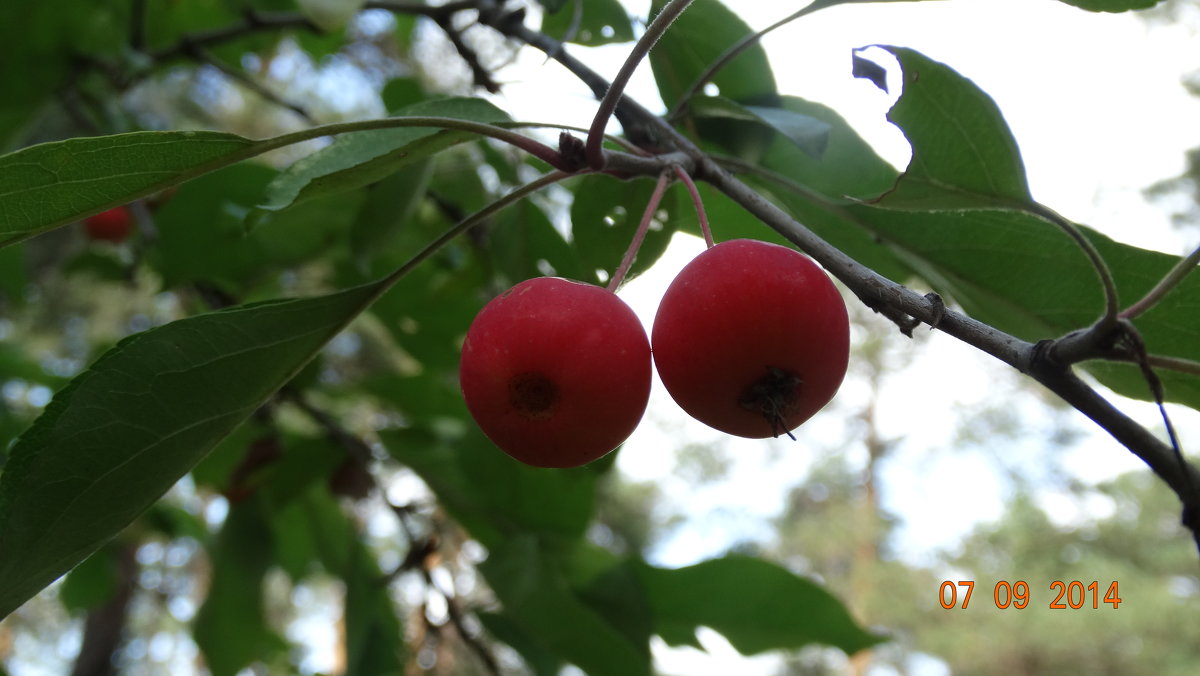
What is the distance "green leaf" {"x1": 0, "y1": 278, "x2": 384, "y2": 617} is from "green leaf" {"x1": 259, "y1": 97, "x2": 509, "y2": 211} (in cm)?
16

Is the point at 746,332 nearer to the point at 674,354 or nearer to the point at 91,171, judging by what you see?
the point at 674,354

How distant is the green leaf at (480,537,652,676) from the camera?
1.96 meters

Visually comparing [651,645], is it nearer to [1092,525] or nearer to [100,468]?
[100,468]

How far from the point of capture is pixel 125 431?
1058 mm

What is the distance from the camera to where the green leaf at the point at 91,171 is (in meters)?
0.96

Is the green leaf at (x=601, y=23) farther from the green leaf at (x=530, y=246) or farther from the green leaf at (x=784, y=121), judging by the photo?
the green leaf at (x=784, y=121)

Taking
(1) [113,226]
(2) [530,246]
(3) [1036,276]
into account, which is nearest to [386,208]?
(2) [530,246]

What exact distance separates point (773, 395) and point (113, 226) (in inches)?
148

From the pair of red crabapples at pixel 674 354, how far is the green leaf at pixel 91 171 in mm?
428

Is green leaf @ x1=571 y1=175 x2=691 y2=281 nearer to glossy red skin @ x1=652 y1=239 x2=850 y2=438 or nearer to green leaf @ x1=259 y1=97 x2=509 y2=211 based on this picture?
green leaf @ x1=259 y1=97 x2=509 y2=211

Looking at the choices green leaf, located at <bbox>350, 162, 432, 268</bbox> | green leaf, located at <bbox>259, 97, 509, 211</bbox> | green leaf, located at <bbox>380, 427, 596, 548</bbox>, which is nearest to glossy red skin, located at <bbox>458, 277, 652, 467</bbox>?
green leaf, located at <bbox>259, 97, 509, 211</bbox>

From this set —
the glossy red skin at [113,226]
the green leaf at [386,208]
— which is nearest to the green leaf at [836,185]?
the green leaf at [386,208]

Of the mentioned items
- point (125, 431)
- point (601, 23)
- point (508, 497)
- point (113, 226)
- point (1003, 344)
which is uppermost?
point (1003, 344)

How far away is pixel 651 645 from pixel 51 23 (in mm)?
2358
